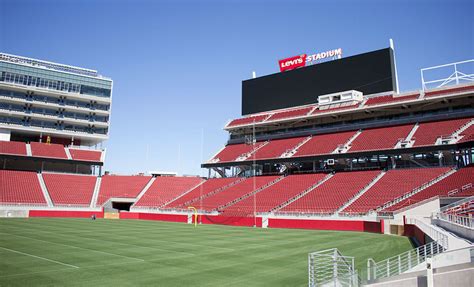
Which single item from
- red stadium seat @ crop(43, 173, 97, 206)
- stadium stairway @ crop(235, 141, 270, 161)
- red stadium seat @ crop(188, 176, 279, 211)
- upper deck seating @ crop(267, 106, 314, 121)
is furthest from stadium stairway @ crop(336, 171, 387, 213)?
red stadium seat @ crop(43, 173, 97, 206)

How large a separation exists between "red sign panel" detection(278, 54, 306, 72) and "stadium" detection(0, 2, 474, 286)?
0.24 metres

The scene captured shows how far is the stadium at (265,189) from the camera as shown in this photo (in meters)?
15.8

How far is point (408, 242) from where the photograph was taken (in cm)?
2584

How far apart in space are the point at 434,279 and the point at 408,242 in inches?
698

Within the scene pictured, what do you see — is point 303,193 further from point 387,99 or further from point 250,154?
point 387,99

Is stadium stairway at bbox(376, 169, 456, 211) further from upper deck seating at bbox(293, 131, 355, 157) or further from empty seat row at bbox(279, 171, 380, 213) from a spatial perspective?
upper deck seating at bbox(293, 131, 355, 157)

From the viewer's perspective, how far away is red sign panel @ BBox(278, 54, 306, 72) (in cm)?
6619

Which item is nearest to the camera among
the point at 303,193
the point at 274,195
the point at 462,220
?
the point at 462,220

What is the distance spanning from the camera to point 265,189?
5472 cm

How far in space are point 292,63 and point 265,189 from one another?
84.3ft

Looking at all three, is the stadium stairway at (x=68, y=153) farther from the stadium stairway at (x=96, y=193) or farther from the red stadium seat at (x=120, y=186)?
the red stadium seat at (x=120, y=186)

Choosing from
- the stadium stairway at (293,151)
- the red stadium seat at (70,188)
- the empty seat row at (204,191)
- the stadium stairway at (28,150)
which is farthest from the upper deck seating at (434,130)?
the stadium stairway at (28,150)

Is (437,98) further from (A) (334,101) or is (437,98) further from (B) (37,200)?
(B) (37,200)

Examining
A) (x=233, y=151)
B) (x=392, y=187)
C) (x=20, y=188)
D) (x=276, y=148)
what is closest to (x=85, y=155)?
(x=20, y=188)
